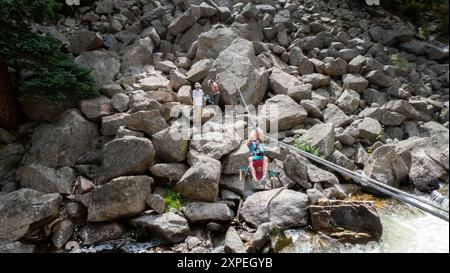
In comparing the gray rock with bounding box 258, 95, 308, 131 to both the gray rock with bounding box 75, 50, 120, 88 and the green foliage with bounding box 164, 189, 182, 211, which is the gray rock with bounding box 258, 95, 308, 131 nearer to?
the green foliage with bounding box 164, 189, 182, 211

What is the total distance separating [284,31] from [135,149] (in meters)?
11.4

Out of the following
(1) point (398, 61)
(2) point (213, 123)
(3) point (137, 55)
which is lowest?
(2) point (213, 123)

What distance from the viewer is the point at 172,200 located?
9.70 meters

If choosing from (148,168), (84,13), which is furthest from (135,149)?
(84,13)

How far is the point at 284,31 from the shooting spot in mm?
17281

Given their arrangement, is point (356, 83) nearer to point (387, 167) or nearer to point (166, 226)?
point (387, 167)

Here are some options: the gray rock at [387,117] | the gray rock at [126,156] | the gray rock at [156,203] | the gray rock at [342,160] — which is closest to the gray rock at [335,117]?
the gray rock at [387,117]

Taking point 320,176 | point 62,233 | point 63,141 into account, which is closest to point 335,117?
point 320,176

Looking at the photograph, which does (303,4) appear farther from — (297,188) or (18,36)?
(18,36)

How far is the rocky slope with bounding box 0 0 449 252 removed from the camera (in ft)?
29.3

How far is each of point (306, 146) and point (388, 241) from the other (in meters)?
4.18

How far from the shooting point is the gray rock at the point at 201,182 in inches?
372

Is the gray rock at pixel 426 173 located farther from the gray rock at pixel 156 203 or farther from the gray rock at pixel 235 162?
the gray rock at pixel 156 203

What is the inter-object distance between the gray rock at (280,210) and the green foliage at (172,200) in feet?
6.40
